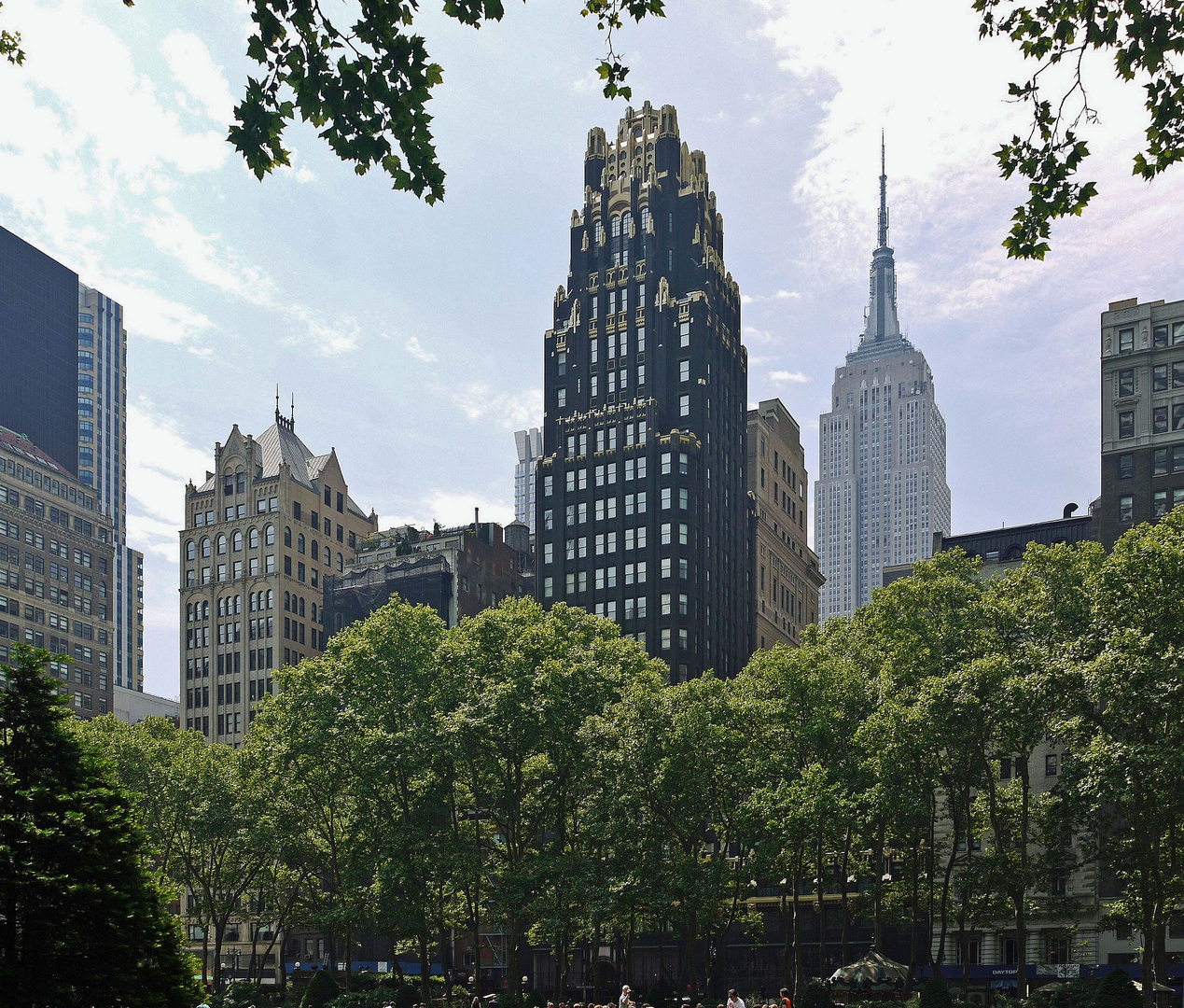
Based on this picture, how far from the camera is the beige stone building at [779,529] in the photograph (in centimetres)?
14400

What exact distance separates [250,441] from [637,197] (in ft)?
164

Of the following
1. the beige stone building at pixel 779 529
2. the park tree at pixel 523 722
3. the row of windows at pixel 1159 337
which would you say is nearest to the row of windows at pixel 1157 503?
the row of windows at pixel 1159 337

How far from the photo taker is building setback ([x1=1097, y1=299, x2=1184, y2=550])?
91.1 meters

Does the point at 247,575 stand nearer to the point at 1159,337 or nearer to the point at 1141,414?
the point at 1141,414

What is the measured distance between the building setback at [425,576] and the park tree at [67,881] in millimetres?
90640

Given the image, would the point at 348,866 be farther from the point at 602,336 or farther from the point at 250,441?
the point at 250,441

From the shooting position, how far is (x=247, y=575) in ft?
452

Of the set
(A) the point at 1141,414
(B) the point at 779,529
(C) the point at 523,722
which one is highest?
(A) the point at 1141,414

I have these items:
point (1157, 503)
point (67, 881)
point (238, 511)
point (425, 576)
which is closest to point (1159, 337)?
point (1157, 503)

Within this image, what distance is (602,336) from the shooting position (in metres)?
129

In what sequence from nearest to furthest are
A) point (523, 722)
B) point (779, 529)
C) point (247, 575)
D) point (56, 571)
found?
point (523, 722) → point (247, 575) → point (56, 571) → point (779, 529)

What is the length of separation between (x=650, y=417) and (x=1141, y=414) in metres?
44.4

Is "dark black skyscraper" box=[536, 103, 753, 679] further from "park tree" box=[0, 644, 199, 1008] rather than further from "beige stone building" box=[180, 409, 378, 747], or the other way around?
"park tree" box=[0, 644, 199, 1008]

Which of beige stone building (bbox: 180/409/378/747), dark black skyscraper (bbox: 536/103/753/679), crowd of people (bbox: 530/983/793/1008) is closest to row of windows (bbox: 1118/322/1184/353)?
dark black skyscraper (bbox: 536/103/753/679)
